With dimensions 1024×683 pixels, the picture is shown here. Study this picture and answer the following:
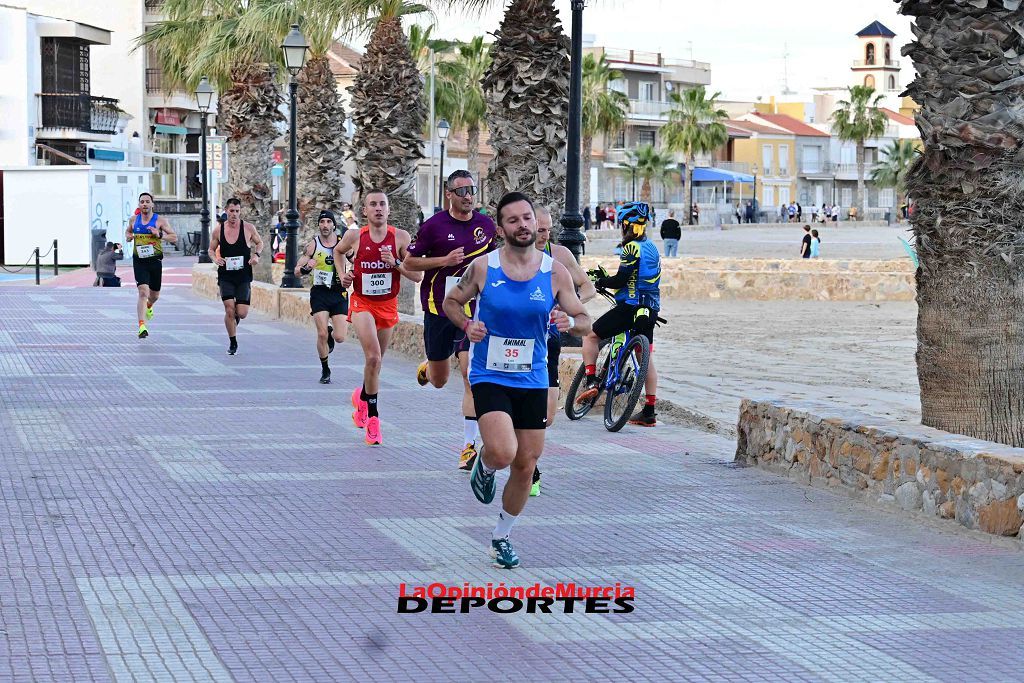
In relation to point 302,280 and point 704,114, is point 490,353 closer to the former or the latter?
point 302,280

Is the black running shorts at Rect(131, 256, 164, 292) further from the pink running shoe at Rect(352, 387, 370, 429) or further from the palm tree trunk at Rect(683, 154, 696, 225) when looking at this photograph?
the palm tree trunk at Rect(683, 154, 696, 225)

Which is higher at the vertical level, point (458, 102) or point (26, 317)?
point (458, 102)

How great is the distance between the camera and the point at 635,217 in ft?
37.0

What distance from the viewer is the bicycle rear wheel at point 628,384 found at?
36.8ft

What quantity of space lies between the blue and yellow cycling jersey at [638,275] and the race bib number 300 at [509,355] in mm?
4590

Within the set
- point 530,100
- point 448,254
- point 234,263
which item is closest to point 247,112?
point 234,263

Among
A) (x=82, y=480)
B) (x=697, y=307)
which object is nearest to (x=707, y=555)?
(x=82, y=480)

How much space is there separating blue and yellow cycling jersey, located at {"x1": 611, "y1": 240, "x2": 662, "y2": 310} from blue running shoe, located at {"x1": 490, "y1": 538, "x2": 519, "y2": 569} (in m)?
4.72

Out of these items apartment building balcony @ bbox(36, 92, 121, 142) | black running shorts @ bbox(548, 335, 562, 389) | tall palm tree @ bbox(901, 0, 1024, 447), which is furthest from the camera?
apartment building balcony @ bbox(36, 92, 121, 142)

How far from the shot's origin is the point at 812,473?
9.27m

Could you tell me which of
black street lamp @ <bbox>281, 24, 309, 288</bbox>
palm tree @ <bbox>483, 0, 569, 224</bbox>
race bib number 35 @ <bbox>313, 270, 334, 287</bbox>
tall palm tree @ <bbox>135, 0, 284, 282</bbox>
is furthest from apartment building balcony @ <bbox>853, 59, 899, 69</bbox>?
race bib number 35 @ <bbox>313, 270, 334, 287</bbox>

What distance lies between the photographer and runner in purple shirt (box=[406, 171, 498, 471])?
382 inches

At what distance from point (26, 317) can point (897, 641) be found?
18633mm

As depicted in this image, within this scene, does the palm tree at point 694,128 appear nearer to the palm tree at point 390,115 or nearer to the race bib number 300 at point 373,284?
the palm tree at point 390,115
